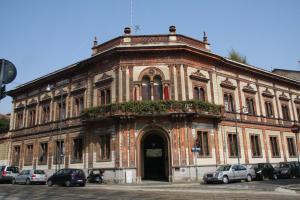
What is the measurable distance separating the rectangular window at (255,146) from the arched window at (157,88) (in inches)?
512

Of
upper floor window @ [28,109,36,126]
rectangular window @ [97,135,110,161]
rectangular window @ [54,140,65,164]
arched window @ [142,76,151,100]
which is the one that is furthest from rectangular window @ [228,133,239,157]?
upper floor window @ [28,109,36,126]

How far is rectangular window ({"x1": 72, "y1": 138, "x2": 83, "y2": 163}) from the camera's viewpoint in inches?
1220

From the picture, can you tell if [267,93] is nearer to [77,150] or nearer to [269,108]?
[269,108]

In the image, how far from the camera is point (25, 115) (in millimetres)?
39594

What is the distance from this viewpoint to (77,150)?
104 feet

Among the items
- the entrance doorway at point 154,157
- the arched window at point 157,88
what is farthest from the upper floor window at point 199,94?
the entrance doorway at point 154,157

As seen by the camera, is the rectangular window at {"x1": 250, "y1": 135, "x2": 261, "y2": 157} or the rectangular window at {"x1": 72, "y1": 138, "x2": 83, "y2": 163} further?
the rectangular window at {"x1": 250, "y1": 135, "x2": 261, "y2": 157}

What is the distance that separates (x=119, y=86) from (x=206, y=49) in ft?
33.7

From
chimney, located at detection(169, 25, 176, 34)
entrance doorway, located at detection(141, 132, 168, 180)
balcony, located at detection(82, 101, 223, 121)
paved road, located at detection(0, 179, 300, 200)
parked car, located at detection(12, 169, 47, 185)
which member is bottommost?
paved road, located at detection(0, 179, 300, 200)

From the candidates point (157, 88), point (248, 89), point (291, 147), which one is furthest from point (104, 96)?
point (291, 147)

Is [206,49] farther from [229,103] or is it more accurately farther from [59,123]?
[59,123]

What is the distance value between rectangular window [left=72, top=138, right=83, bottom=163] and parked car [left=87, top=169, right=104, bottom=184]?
3.20m

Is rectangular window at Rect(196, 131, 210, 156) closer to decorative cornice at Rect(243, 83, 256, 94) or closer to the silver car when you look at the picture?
the silver car

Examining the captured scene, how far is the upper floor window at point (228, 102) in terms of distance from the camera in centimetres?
3225
